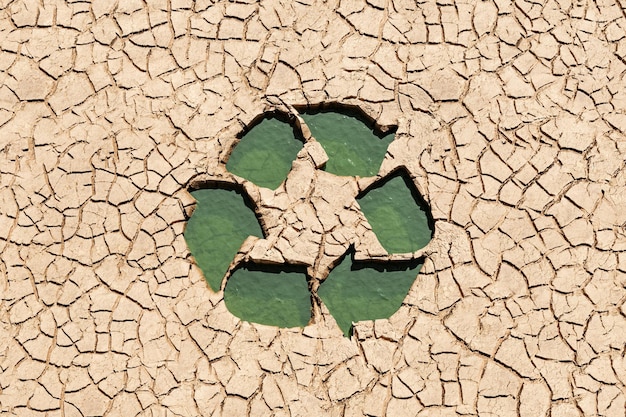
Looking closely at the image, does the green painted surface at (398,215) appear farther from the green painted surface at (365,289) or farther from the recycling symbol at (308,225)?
the green painted surface at (365,289)

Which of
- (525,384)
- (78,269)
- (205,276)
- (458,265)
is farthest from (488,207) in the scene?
(78,269)

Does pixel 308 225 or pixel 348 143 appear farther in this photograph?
pixel 348 143

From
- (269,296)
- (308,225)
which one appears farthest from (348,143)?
(269,296)

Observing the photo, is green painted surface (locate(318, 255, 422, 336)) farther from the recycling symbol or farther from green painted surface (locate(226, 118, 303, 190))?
green painted surface (locate(226, 118, 303, 190))

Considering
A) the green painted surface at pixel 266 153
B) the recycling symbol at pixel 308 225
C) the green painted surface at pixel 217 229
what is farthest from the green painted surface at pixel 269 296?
the green painted surface at pixel 266 153

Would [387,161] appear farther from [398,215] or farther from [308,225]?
[308,225]

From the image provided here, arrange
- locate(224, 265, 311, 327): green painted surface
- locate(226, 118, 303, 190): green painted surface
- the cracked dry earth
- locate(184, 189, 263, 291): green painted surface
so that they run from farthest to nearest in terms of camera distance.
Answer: locate(226, 118, 303, 190): green painted surface, locate(184, 189, 263, 291): green painted surface, locate(224, 265, 311, 327): green painted surface, the cracked dry earth

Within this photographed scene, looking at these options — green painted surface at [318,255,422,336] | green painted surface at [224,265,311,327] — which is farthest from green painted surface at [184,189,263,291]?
green painted surface at [318,255,422,336]
